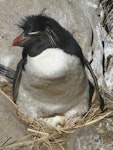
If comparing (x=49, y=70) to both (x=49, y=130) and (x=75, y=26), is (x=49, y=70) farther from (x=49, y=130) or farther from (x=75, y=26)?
(x=75, y=26)

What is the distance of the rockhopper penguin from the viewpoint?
3109 millimetres

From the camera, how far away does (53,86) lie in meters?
3.22

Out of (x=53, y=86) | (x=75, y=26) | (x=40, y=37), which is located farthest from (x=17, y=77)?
(x=75, y=26)

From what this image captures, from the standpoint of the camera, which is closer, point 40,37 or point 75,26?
point 40,37

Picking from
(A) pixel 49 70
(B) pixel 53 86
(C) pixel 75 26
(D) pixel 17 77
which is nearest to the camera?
(A) pixel 49 70

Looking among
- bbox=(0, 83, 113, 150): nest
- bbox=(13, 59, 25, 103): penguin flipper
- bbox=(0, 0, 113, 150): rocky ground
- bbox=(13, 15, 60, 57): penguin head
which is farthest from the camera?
bbox=(0, 0, 113, 150): rocky ground

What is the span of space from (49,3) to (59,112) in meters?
1.08

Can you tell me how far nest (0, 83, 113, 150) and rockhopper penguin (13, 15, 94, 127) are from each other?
0.35 feet

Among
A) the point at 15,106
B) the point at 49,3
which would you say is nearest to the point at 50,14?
the point at 49,3

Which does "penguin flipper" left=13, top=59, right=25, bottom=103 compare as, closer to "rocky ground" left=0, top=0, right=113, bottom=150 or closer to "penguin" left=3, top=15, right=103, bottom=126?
"penguin" left=3, top=15, right=103, bottom=126

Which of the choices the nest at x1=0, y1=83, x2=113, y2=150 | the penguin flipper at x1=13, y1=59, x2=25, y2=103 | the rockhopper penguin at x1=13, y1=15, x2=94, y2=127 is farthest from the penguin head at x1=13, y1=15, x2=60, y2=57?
the nest at x1=0, y1=83, x2=113, y2=150

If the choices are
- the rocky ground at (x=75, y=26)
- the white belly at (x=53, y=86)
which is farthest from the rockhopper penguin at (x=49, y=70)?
the rocky ground at (x=75, y=26)

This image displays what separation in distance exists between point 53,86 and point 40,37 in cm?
36

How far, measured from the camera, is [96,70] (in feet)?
12.9
